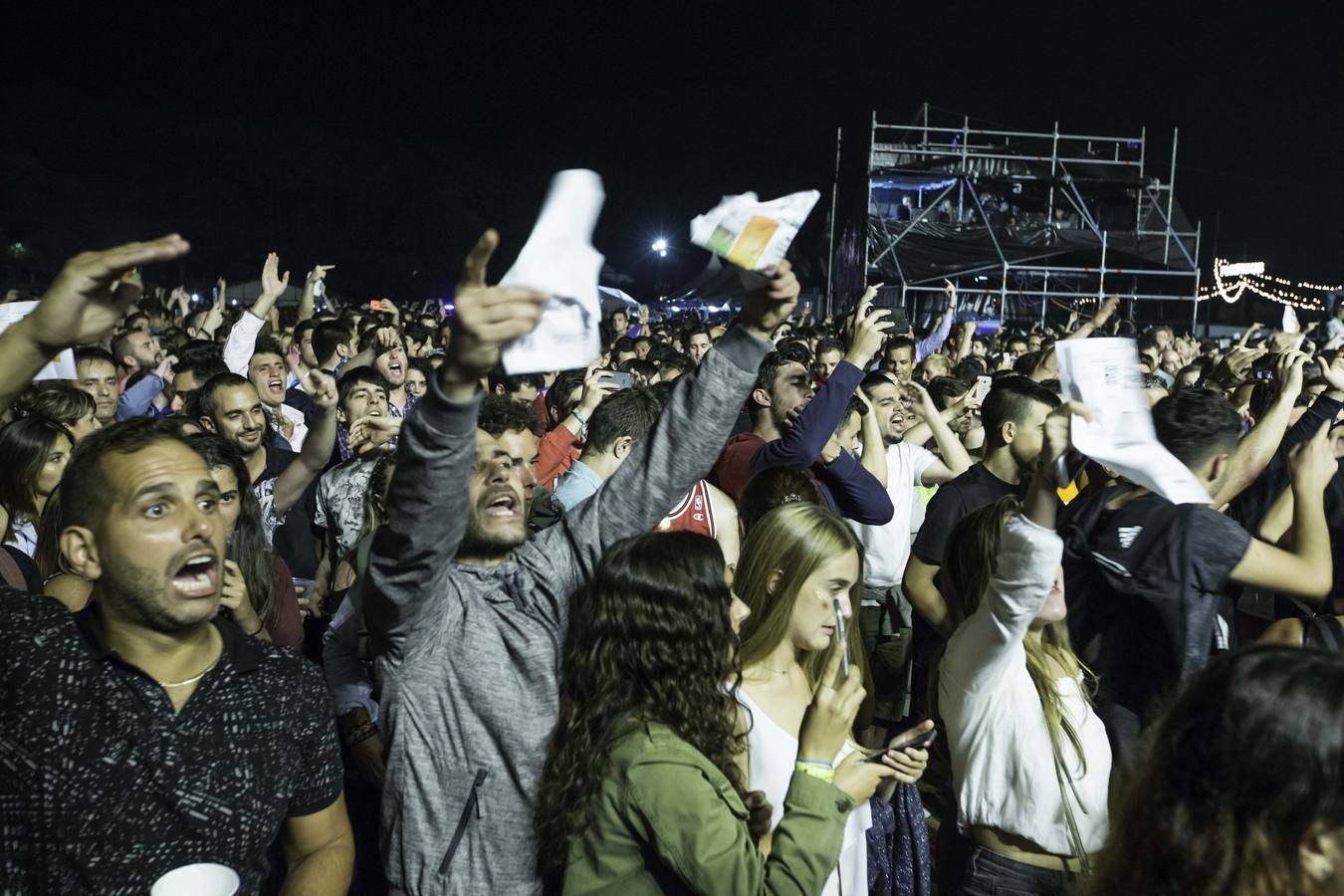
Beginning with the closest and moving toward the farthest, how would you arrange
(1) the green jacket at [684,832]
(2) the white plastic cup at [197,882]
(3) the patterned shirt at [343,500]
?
(2) the white plastic cup at [197,882] < (1) the green jacket at [684,832] < (3) the patterned shirt at [343,500]

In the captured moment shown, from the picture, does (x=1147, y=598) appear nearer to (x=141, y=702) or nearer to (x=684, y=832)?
(x=684, y=832)

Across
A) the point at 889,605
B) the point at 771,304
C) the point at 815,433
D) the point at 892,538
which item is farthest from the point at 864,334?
the point at 771,304

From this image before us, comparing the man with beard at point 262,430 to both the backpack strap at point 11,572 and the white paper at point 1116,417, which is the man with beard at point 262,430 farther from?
the white paper at point 1116,417

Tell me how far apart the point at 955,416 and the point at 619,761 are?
5063 mm

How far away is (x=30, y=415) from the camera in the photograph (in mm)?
4430

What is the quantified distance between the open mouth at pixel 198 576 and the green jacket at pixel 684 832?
0.84 meters

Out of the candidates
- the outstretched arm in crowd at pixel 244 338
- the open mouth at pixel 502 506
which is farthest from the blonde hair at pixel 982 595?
the outstretched arm in crowd at pixel 244 338

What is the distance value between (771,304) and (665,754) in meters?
0.91

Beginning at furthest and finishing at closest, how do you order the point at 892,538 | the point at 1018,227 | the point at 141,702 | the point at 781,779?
the point at 1018,227 → the point at 892,538 → the point at 781,779 → the point at 141,702

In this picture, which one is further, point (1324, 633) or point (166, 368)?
point (166, 368)

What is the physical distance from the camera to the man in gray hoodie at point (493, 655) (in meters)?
2.21

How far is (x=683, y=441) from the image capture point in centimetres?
228

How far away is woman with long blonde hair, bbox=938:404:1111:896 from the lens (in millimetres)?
2539

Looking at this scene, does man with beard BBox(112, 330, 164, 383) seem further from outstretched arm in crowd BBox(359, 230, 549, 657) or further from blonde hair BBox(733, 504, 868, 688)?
outstretched arm in crowd BBox(359, 230, 549, 657)
